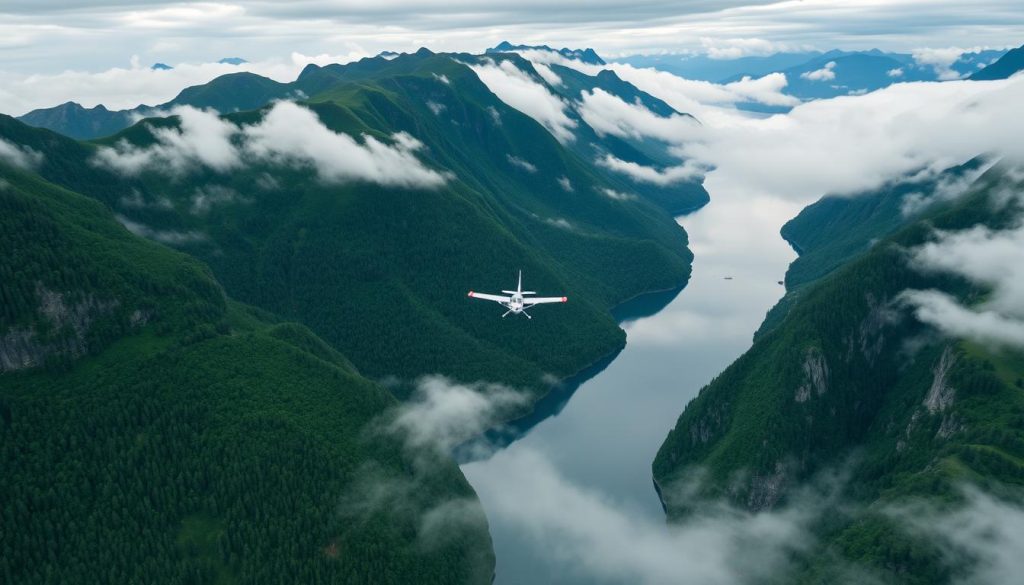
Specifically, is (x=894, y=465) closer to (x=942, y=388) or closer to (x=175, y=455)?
(x=942, y=388)

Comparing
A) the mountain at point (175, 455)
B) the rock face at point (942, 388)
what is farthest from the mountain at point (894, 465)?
the mountain at point (175, 455)

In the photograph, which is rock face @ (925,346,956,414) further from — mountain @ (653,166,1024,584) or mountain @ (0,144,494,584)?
mountain @ (0,144,494,584)

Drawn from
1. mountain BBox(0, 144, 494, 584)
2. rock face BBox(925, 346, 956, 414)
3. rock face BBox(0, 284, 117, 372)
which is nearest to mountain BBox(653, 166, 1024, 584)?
rock face BBox(925, 346, 956, 414)

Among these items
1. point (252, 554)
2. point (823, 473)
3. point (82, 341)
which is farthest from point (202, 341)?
point (823, 473)

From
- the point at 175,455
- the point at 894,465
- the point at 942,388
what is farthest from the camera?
the point at 942,388

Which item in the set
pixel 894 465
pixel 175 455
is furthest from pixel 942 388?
pixel 175 455

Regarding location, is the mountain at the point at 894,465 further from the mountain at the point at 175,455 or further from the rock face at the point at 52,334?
the rock face at the point at 52,334

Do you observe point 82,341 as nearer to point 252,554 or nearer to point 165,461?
point 165,461

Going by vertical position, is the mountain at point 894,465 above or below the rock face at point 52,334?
below
